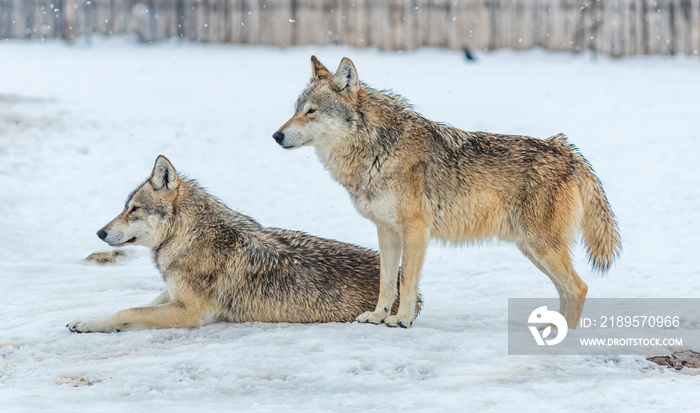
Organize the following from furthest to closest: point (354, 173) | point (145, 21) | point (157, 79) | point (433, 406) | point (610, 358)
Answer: point (145, 21)
point (157, 79)
point (354, 173)
point (610, 358)
point (433, 406)

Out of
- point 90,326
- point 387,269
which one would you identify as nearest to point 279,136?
point 387,269

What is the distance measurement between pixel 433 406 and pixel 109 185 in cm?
828

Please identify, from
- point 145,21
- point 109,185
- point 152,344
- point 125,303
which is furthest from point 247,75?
point 152,344

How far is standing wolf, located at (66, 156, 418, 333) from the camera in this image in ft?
20.4

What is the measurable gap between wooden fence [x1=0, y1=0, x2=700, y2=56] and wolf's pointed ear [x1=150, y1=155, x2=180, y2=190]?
1097 centimetres

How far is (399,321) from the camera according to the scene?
6.01m

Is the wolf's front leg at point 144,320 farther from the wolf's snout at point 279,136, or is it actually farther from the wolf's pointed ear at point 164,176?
the wolf's snout at point 279,136

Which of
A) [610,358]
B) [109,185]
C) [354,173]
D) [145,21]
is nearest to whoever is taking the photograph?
[610,358]

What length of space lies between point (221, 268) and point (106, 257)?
9.98 feet

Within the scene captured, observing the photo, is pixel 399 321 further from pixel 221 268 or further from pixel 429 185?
pixel 221 268

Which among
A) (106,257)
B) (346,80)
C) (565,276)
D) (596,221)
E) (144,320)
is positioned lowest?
(106,257)

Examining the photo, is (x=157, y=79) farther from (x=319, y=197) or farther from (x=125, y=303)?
(x=125, y=303)

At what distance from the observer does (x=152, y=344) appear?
565cm

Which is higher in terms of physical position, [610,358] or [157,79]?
[157,79]
